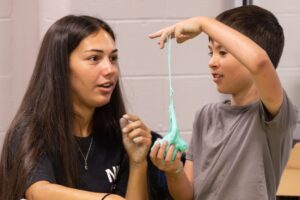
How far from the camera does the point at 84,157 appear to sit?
160cm

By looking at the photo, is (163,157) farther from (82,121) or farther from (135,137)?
(82,121)

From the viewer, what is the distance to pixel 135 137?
152cm

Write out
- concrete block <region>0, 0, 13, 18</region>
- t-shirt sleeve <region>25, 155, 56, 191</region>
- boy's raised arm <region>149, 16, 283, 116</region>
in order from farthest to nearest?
1. concrete block <region>0, 0, 13, 18</region>
2. t-shirt sleeve <region>25, 155, 56, 191</region>
3. boy's raised arm <region>149, 16, 283, 116</region>

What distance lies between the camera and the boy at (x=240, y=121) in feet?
4.38

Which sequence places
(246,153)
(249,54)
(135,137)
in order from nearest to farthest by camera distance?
(249,54) < (246,153) < (135,137)

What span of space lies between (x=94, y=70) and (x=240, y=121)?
0.41m

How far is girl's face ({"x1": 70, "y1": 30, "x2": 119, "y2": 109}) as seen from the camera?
1.57 meters

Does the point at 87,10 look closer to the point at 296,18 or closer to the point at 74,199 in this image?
the point at 296,18

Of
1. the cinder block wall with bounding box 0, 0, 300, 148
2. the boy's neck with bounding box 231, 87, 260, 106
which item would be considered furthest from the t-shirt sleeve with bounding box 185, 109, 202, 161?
the cinder block wall with bounding box 0, 0, 300, 148

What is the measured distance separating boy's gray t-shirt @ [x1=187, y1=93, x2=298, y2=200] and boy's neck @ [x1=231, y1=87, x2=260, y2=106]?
3 cm

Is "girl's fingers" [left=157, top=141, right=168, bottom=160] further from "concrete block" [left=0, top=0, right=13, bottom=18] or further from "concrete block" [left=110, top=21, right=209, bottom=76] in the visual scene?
"concrete block" [left=0, top=0, right=13, bottom=18]

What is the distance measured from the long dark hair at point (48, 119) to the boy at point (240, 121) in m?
0.26

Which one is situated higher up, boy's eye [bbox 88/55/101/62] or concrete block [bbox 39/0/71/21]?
concrete block [bbox 39/0/71/21]

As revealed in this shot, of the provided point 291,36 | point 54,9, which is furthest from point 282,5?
point 54,9
